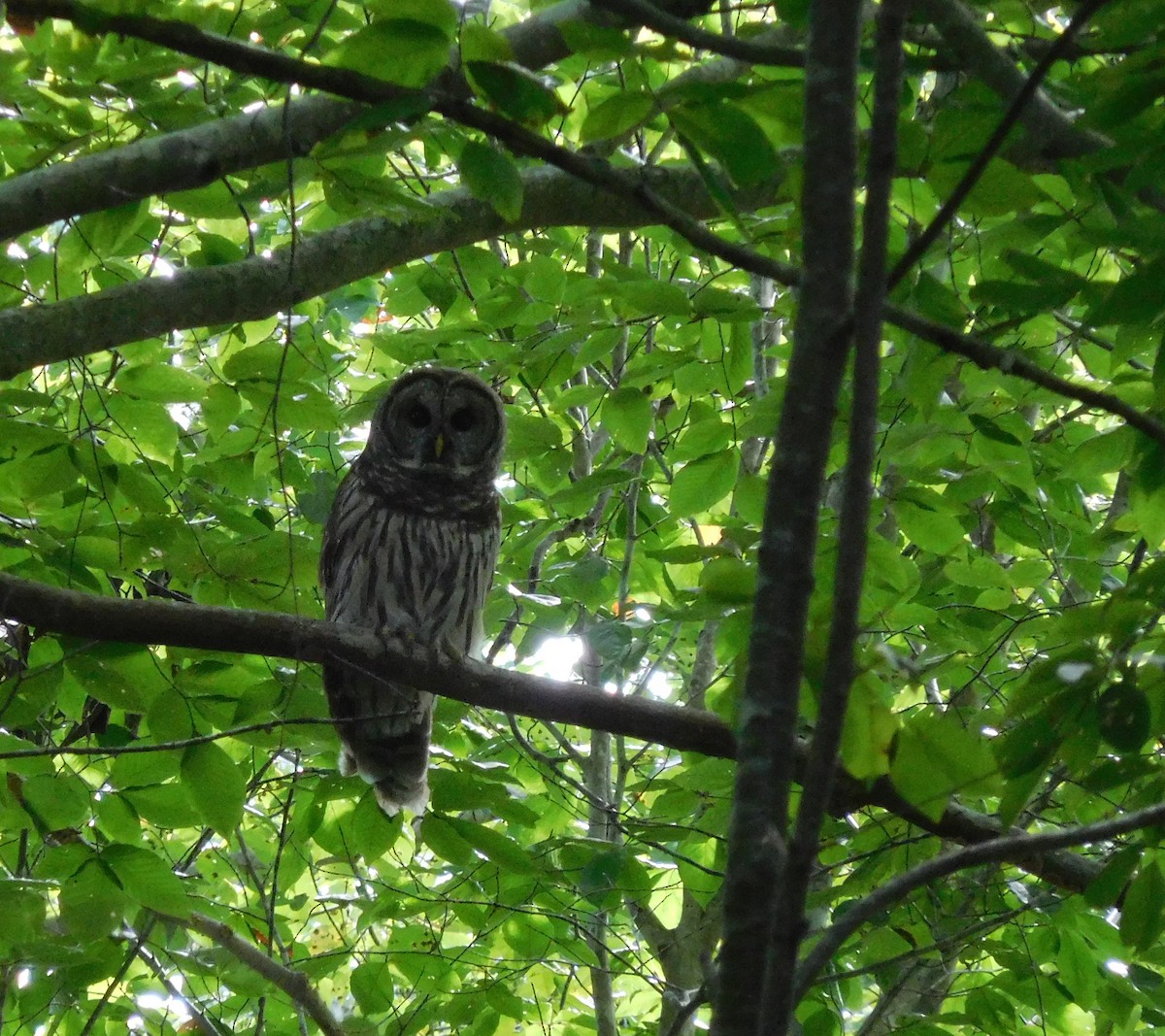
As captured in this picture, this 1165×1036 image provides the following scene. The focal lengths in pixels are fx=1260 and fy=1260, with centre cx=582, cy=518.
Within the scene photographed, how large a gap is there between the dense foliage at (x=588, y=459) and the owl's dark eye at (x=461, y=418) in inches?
13.3

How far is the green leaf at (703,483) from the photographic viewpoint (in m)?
3.43

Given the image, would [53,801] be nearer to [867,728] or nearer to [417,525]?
[417,525]

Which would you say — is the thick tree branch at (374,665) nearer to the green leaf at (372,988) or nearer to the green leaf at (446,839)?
the green leaf at (446,839)

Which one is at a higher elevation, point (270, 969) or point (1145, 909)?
point (270, 969)

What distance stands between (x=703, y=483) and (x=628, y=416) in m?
0.28

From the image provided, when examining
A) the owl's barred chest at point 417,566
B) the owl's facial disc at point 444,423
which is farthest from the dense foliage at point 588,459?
the owl's facial disc at point 444,423

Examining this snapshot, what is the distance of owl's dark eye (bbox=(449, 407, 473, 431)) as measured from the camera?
473 centimetres

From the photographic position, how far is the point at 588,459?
17.4 feet

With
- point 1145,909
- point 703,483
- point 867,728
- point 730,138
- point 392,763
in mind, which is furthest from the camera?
point 392,763

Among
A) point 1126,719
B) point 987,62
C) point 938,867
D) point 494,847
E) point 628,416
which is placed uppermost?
point 628,416

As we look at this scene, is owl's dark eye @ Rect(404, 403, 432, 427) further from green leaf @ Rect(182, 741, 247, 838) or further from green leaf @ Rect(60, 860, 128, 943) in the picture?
green leaf @ Rect(60, 860, 128, 943)

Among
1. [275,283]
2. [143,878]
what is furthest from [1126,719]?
[275,283]

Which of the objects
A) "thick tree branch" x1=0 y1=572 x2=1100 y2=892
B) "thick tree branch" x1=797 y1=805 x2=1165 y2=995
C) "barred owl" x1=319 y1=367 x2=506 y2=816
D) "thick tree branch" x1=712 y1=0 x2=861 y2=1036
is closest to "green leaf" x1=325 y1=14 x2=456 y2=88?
"thick tree branch" x1=712 y1=0 x2=861 y2=1036

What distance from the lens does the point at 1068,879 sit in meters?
3.31
